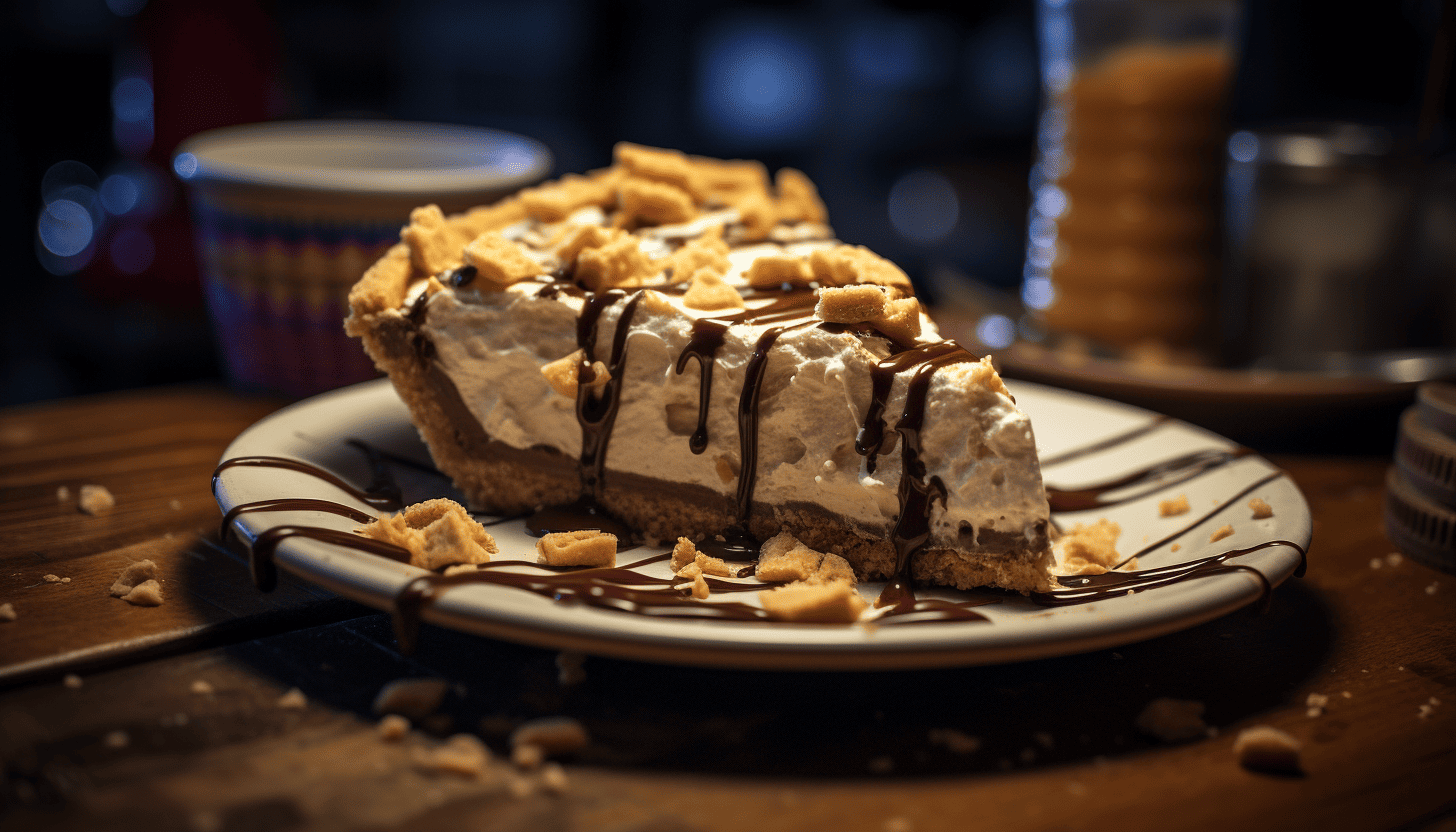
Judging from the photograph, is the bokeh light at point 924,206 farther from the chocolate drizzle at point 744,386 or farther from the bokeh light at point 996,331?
the chocolate drizzle at point 744,386

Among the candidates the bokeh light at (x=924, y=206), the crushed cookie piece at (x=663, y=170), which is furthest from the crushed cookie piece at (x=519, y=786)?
the bokeh light at (x=924, y=206)

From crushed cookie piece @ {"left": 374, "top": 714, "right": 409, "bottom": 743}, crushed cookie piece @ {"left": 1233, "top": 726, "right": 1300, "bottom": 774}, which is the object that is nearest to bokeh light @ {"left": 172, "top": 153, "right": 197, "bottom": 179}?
crushed cookie piece @ {"left": 374, "top": 714, "right": 409, "bottom": 743}

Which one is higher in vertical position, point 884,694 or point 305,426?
point 305,426

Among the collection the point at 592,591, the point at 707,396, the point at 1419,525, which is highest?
the point at 707,396

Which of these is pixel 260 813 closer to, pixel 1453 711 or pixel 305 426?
pixel 305 426

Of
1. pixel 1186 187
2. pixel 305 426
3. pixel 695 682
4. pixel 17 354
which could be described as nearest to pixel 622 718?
pixel 695 682

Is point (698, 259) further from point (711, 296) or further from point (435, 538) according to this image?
point (435, 538)

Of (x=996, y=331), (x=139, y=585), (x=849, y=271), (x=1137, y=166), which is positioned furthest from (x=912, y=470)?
(x=1137, y=166)
